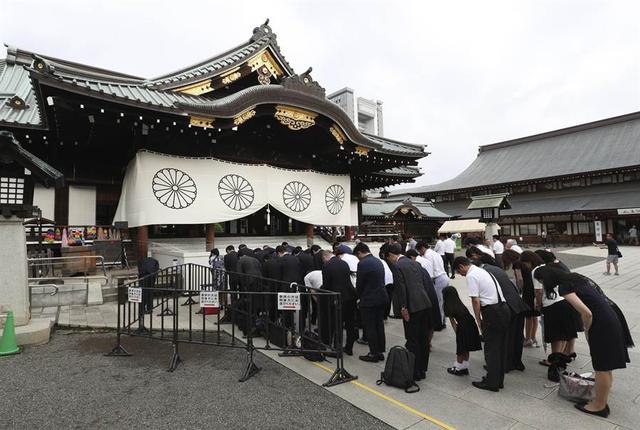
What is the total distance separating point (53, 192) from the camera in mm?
10688

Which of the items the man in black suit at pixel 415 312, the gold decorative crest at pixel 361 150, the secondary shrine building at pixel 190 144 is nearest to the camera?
the man in black suit at pixel 415 312

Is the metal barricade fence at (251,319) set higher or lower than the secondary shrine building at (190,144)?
lower

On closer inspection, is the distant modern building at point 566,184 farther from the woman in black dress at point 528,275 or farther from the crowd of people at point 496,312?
the crowd of people at point 496,312

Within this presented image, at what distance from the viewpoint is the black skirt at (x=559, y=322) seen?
437 cm

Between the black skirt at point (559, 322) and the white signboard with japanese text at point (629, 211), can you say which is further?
the white signboard with japanese text at point (629, 211)

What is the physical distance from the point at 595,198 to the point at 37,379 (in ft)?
113

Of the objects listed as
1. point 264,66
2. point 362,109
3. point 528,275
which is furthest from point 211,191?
point 362,109

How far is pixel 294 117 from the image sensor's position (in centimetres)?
1094

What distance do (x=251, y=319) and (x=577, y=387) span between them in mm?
3930

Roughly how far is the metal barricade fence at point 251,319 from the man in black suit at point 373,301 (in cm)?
48

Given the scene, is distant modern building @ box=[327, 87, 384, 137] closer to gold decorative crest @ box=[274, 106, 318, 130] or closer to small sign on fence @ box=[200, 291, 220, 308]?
gold decorative crest @ box=[274, 106, 318, 130]

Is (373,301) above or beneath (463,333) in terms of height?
above

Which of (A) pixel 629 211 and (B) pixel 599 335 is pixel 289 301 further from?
(A) pixel 629 211

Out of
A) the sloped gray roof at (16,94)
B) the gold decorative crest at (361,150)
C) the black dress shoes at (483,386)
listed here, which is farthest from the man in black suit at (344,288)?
the sloped gray roof at (16,94)
